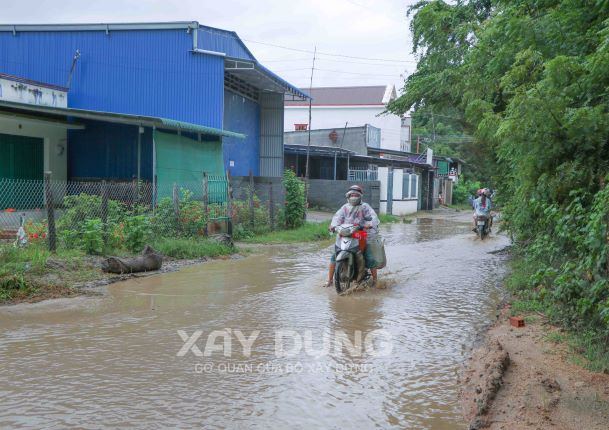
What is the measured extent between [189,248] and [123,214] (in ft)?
4.93

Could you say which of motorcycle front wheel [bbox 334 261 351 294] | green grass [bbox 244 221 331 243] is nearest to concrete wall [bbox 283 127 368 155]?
green grass [bbox 244 221 331 243]

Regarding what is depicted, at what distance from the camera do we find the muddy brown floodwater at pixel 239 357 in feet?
14.5

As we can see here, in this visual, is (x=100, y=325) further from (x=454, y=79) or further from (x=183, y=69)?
(x=183, y=69)

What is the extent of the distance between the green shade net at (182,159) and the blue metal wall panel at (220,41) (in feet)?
12.1

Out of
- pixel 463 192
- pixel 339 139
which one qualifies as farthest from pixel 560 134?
pixel 463 192

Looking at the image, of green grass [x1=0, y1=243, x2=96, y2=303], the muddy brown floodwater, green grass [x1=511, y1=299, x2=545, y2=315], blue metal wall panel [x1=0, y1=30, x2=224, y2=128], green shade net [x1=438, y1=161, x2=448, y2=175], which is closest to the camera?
the muddy brown floodwater

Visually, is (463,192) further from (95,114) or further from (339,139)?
(95,114)

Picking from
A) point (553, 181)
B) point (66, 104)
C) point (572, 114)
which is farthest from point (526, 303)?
point (66, 104)

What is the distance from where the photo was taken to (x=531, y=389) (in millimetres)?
4645

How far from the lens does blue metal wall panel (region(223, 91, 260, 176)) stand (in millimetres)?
22031

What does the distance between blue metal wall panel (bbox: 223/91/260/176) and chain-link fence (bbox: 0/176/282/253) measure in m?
4.88

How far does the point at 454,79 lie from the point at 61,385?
11.5 meters

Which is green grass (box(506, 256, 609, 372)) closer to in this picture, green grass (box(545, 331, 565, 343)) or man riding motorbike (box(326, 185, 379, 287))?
green grass (box(545, 331, 565, 343))

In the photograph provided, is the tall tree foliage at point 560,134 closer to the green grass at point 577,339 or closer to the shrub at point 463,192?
the green grass at point 577,339
